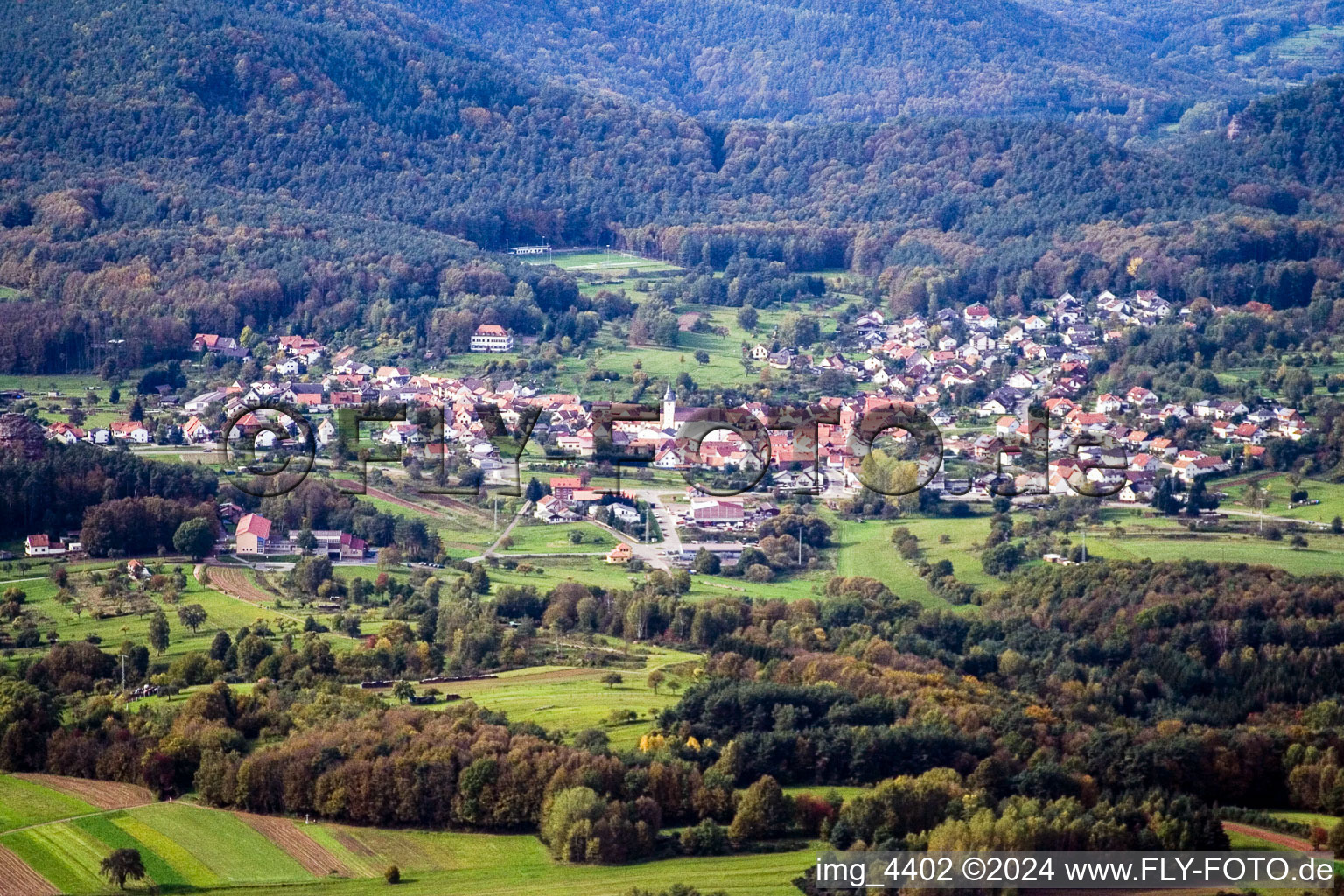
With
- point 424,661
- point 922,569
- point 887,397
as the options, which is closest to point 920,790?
point 424,661

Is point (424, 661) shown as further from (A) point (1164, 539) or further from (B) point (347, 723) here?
(A) point (1164, 539)

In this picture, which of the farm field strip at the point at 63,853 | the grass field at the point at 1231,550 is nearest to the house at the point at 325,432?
the grass field at the point at 1231,550

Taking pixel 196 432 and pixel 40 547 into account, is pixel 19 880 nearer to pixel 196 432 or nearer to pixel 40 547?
pixel 40 547

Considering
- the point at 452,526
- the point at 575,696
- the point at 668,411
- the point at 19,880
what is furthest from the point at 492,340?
the point at 19,880

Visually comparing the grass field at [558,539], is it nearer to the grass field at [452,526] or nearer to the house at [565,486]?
the grass field at [452,526]

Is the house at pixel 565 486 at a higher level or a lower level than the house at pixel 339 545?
higher

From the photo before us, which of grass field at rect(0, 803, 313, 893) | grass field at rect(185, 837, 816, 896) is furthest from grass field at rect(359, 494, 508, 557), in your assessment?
grass field at rect(185, 837, 816, 896)

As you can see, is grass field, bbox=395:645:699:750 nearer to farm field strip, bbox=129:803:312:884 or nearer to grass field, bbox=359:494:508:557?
farm field strip, bbox=129:803:312:884
